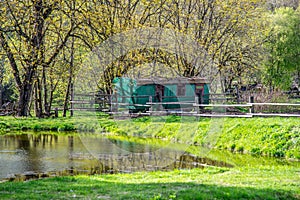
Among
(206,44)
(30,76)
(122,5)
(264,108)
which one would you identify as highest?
(122,5)

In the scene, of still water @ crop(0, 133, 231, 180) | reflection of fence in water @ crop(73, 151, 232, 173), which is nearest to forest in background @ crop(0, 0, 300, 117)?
still water @ crop(0, 133, 231, 180)

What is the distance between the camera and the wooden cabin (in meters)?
26.8

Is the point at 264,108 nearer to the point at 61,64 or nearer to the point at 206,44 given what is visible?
the point at 206,44

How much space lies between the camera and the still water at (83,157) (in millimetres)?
12203

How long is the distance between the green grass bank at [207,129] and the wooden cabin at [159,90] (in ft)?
7.09

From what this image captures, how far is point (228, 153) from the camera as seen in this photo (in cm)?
1598

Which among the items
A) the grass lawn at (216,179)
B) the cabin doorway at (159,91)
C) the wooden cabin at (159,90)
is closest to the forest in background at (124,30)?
the wooden cabin at (159,90)

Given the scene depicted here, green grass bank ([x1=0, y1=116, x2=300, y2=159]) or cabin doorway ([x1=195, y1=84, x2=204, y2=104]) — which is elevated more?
cabin doorway ([x1=195, y1=84, x2=204, y2=104])

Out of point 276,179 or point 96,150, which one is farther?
point 96,150

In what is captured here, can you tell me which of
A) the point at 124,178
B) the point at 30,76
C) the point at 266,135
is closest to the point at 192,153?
the point at 266,135

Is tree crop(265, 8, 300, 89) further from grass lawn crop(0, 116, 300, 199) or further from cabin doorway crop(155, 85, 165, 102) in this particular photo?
grass lawn crop(0, 116, 300, 199)

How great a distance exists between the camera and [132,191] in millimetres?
7988

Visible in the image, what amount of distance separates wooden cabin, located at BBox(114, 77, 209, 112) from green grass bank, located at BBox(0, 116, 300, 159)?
216 centimetres

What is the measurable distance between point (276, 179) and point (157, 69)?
17.1 meters
